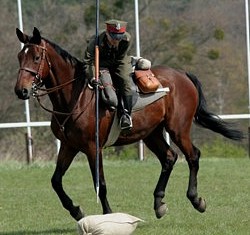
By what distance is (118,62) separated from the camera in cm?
1070

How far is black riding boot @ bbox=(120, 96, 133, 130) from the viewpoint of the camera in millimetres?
10625

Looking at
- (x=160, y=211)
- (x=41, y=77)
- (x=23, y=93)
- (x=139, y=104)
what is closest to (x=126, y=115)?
(x=139, y=104)

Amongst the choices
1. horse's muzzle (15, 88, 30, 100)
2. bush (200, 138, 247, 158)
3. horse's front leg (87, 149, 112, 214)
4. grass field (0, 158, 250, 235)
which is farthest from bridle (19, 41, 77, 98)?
bush (200, 138, 247, 158)

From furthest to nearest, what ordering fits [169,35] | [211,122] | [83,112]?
[169,35] < [211,122] < [83,112]

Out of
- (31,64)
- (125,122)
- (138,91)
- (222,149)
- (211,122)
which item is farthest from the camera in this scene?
(222,149)

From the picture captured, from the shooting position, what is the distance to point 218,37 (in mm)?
32062

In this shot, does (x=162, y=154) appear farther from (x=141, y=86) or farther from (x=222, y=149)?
(x=222, y=149)

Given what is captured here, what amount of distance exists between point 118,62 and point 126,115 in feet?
2.21

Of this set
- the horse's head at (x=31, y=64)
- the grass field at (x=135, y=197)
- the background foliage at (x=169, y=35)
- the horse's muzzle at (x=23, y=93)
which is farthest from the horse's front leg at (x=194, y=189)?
the background foliage at (x=169, y=35)

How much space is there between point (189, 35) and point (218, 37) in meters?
5.85

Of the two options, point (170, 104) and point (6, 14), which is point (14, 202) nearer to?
point (170, 104)

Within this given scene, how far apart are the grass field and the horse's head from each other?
1816mm

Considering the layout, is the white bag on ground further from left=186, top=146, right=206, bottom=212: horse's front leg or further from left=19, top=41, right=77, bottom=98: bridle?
left=186, top=146, right=206, bottom=212: horse's front leg

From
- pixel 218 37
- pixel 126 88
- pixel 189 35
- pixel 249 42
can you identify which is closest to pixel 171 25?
pixel 189 35
